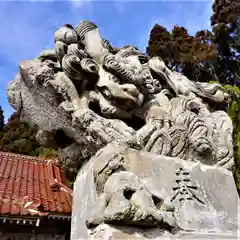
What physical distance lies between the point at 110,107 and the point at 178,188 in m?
0.70

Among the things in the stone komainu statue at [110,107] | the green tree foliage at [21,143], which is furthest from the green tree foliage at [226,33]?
the stone komainu statue at [110,107]

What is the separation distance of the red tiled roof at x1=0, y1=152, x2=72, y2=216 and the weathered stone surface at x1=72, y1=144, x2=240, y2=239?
339 cm

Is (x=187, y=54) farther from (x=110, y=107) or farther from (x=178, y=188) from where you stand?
(x=178, y=188)

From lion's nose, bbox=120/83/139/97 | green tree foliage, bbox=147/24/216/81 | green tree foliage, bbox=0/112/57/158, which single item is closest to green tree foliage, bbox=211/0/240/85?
green tree foliage, bbox=147/24/216/81

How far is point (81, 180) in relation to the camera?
1.95 metres

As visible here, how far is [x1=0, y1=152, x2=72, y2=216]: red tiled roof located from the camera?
4969 millimetres

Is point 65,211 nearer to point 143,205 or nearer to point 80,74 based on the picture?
point 80,74

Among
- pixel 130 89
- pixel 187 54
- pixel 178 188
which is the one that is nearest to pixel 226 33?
pixel 187 54

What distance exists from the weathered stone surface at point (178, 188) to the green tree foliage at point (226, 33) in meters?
13.9

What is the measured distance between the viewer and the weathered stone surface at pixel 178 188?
64.4 inches

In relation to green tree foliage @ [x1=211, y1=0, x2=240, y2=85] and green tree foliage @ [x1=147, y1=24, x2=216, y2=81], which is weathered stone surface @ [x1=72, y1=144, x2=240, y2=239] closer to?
green tree foliage @ [x1=147, y1=24, x2=216, y2=81]

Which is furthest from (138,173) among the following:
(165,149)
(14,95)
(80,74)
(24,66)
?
(14,95)

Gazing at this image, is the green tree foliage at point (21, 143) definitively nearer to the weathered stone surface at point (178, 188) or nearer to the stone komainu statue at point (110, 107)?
the stone komainu statue at point (110, 107)

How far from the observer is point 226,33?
49.6 feet
